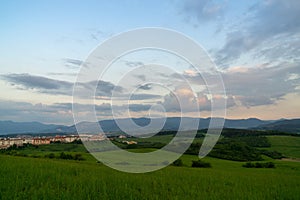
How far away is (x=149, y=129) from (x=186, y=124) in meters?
2.84

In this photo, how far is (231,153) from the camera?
193 ft

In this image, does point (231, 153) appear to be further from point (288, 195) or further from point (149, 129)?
point (288, 195)

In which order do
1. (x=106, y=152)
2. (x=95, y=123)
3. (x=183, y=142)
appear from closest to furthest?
1. (x=95, y=123)
2. (x=106, y=152)
3. (x=183, y=142)

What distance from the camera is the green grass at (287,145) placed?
68.8m

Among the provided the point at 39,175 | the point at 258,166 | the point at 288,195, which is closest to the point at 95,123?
the point at 39,175

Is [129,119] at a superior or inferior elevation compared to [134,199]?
superior

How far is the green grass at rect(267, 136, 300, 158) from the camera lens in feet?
226

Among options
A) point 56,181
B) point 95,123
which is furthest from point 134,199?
point 95,123

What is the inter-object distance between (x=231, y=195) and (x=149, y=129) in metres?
8.84

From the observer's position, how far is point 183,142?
961 inches

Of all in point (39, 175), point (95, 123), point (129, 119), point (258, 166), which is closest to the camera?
point (39, 175)

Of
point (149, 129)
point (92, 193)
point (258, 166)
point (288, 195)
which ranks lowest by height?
point (258, 166)

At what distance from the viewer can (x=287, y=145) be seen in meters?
80.0

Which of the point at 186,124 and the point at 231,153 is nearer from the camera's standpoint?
the point at 186,124
